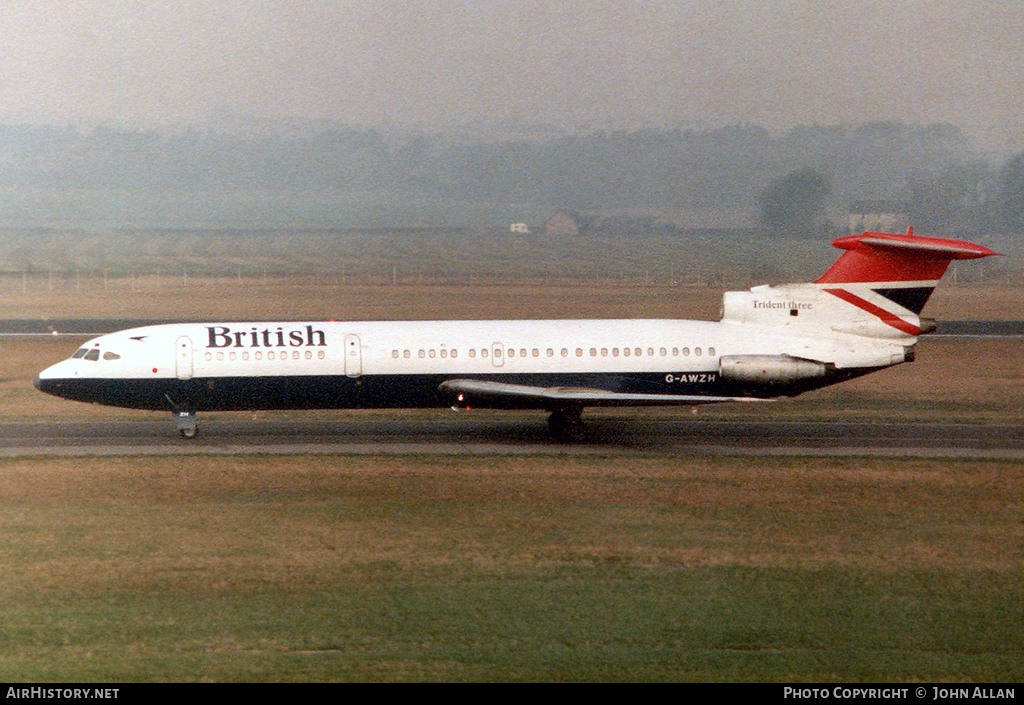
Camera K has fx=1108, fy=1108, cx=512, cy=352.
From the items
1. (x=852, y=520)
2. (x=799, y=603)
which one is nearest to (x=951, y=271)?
(x=852, y=520)

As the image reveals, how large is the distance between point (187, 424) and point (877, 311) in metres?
21.0

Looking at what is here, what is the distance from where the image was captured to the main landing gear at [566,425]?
3325cm

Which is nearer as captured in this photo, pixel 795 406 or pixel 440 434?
pixel 440 434

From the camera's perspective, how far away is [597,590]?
19.0 m

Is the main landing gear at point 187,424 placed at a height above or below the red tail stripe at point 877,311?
below

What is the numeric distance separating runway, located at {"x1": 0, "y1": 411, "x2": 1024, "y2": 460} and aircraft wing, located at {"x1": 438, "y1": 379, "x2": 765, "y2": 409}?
3.89ft

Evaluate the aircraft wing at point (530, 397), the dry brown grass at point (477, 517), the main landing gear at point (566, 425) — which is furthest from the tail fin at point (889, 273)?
the main landing gear at point (566, 425)

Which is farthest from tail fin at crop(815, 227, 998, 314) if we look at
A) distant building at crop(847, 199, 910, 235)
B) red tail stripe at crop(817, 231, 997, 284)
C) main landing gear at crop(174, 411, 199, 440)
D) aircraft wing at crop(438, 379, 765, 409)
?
distant building at crop(847, 199, 910, 235)

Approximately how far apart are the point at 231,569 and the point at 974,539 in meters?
14.4

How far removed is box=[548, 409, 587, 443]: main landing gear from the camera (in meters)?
33.2

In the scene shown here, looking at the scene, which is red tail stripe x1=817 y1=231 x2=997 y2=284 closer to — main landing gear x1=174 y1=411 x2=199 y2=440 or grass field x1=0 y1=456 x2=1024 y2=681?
grass field x1=0 y1=456 x2=1024 y2=681

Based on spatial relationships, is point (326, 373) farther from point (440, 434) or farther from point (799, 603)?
point (799, 603)

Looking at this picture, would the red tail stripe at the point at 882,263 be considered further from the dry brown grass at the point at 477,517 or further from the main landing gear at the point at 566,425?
the main landing gear at the point at 566,425

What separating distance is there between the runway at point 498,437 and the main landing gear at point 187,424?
1.13 feet
